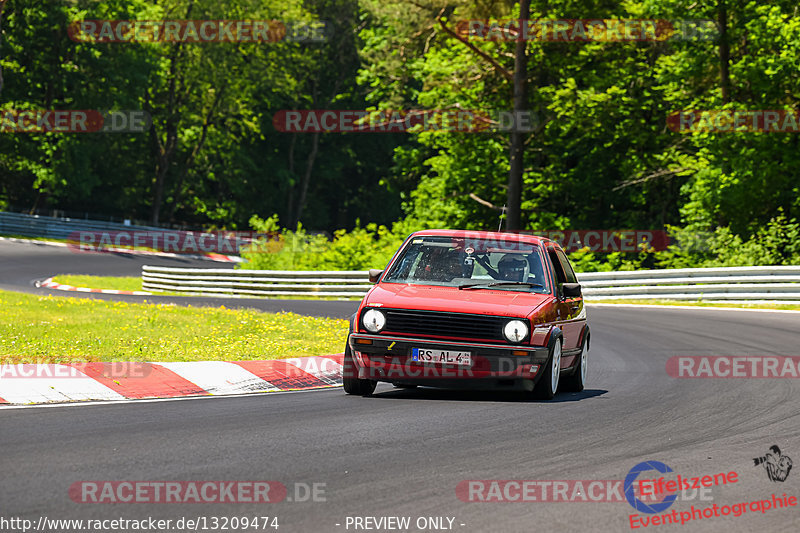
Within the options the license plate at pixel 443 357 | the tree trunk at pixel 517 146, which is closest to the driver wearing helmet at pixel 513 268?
the license plate at pixel 443 357

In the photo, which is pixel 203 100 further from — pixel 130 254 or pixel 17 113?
pixel 130 254

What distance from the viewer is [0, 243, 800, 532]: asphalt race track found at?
568 centimetres

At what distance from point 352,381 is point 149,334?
16.6ft

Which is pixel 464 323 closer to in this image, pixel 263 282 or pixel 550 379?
pixel 550 379

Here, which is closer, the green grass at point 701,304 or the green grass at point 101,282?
the green grass at point 701,304

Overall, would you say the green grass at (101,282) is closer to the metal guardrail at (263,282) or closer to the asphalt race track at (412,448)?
the metal guardrail at (263,282)

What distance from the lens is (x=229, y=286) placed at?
33.8 meters

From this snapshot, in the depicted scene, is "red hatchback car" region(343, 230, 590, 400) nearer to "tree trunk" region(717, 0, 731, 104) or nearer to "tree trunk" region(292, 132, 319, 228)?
"tree trunk" region(717, 0, 731, 104)

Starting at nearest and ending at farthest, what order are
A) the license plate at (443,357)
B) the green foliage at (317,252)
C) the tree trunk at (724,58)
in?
the license plate at (443,357) < the tree trunk at (724,58) < the green foliage at (317,252)

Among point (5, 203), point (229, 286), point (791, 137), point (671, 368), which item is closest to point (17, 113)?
point (5, 203)

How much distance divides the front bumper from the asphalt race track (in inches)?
9.8

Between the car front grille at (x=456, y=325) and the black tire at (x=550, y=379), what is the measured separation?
63 centimetres

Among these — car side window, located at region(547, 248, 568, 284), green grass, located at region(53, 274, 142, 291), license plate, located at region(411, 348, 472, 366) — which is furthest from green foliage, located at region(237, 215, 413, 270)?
license plate, located at region(411, 348, 472, 366)

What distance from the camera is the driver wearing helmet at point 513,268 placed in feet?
36.4
